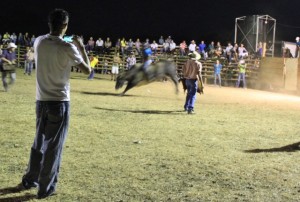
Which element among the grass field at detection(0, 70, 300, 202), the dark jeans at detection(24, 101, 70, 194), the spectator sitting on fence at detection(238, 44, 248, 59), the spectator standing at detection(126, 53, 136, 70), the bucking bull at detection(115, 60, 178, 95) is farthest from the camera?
the spectator standing at detection(126, 53, 136, 70)

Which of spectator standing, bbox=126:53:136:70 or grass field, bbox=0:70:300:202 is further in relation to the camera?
spectator standing, bbox=126:53:136:70

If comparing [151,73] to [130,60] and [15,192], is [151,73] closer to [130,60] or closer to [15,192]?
[15,192]

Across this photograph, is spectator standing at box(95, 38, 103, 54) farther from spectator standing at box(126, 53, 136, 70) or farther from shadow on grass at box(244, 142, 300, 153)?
shadow on grass at box(244, 142, 300, 153)

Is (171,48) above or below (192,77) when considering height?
above

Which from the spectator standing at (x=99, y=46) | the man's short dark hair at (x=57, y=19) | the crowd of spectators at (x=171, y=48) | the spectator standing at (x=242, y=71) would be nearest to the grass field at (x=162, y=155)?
the man's short dark hair at (x=57, y=19)

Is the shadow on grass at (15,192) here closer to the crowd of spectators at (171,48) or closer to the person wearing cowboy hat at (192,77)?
the person wearing cowboy hat at (192,77)

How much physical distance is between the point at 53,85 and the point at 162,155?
3.19 meters

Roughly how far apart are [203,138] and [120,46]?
24.1m

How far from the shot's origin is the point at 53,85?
16.0 feet

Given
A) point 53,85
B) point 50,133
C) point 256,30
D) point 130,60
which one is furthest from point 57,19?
point 130,60

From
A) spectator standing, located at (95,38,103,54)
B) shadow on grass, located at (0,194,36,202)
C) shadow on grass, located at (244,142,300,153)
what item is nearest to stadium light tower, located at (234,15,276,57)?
spectator standing, located at (95,38,103,54)

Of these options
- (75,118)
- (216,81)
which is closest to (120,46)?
(216,81)

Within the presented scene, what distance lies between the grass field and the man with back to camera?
552mm

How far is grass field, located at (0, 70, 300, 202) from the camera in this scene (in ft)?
18.5
